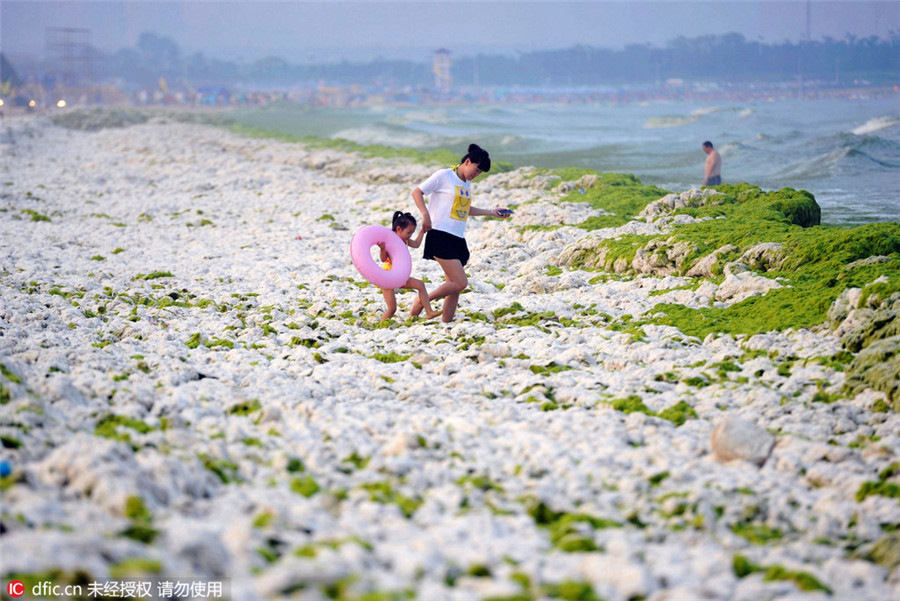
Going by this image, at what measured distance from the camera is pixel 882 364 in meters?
5.66

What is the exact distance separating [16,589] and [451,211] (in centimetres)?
555

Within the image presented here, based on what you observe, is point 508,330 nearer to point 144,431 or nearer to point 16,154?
point 144,431

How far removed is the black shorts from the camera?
26.0 ft

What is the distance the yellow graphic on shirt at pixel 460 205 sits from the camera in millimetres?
7809

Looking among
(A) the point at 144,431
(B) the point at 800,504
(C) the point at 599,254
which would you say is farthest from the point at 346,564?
(C) the point at 599,254

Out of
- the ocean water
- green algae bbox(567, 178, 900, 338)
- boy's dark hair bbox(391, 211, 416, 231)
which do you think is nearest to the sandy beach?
green algae bbox(567, 178, 900, 338)

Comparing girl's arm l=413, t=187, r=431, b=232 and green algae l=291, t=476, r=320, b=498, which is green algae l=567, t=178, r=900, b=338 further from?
green algae l=291, t=476, r=320, b=498

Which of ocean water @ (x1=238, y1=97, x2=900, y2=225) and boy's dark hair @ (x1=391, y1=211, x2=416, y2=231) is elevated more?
ocean water @ (x1=238, y1=97, x2=900, y2=225)

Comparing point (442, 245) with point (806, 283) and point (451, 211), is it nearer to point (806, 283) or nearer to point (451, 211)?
point (451, 211)

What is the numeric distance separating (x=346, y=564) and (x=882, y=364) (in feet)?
14.6

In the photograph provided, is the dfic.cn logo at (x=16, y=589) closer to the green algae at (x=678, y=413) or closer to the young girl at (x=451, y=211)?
the green algae at (x=678, y=413)

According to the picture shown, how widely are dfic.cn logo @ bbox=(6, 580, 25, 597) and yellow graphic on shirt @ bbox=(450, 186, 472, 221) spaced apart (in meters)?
5.52

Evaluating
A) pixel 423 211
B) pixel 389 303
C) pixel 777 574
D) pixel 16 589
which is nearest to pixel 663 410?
pixel 777 574

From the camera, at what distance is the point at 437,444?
5086mm
